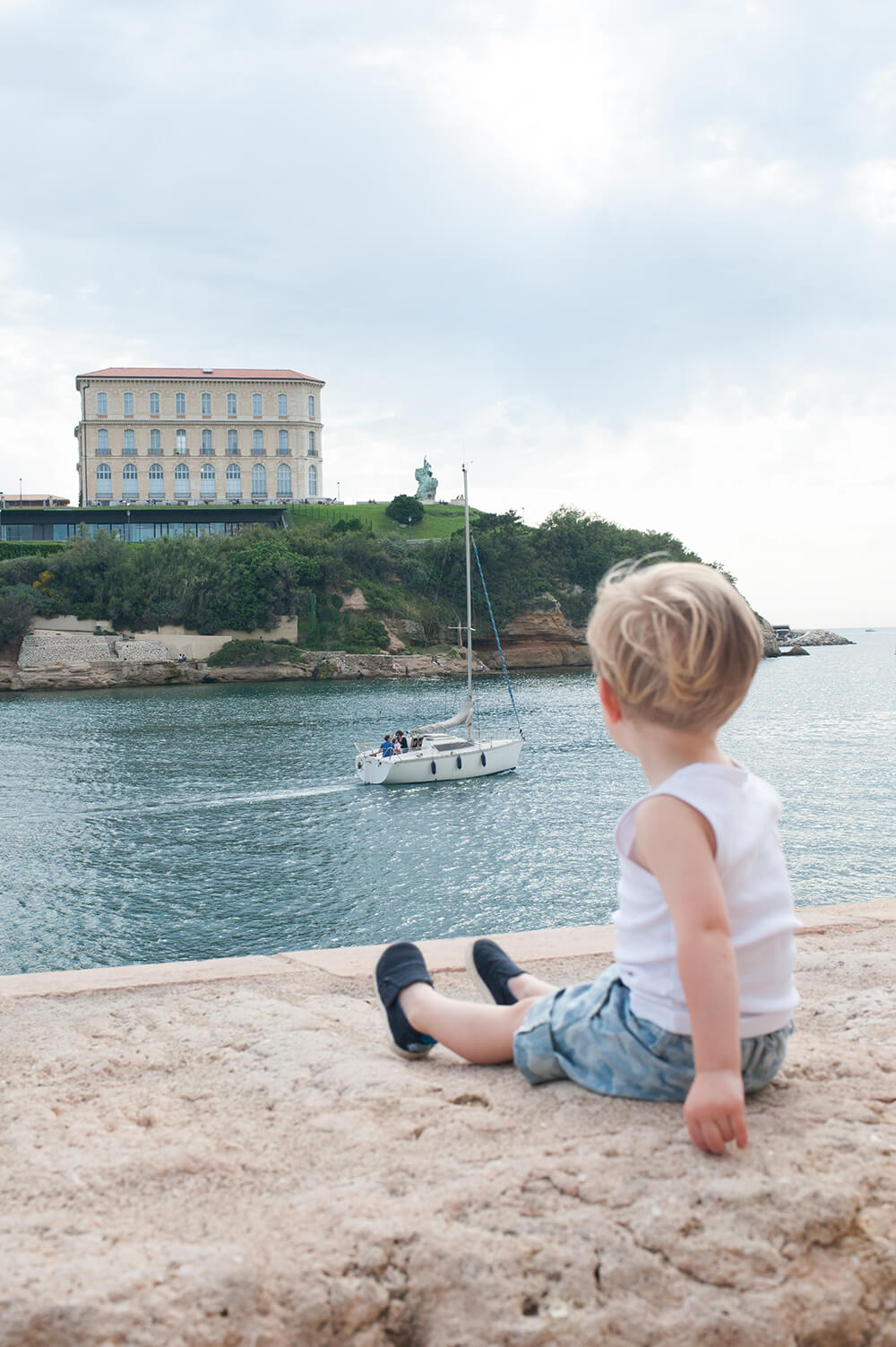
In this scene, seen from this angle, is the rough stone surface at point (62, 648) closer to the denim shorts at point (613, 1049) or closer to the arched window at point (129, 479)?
the arched window at point (129, 479)

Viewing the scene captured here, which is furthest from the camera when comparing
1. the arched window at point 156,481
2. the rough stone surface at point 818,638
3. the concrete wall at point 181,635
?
the rough stone surface at point 818,638

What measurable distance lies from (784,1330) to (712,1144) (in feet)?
1.08

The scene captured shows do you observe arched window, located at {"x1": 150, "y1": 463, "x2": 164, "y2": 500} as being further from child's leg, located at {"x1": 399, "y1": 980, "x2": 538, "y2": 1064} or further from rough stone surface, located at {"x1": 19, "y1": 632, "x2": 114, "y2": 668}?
child's leg, located at {"x1": 399, "y1": 980, "x2": 538, "y2": 1064}

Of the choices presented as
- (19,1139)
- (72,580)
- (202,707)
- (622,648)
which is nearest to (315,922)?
(19,1139)

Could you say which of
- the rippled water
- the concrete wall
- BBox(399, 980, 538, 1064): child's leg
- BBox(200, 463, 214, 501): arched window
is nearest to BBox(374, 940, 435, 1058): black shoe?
BBox(399, 980, 538, 1064): child's leg

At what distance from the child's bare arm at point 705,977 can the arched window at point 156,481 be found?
88780mm

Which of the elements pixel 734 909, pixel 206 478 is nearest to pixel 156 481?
pixel 206 478

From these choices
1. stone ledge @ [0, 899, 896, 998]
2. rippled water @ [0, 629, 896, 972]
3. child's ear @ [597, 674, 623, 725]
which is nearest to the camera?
child's ear @ [597, 674, 623, 725]

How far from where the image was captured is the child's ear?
208 centimetres

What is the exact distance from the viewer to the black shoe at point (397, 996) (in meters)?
2.68

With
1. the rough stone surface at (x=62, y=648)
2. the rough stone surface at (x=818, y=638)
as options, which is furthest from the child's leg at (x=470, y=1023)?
the rough stone surface at (x=818, y=638)

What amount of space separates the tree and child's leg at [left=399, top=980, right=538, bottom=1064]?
77.9 meters

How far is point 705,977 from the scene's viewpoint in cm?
187

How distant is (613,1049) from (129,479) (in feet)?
295
